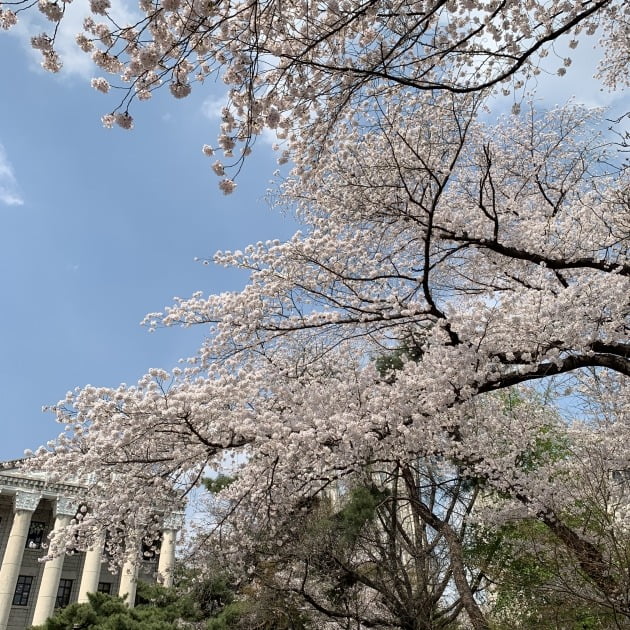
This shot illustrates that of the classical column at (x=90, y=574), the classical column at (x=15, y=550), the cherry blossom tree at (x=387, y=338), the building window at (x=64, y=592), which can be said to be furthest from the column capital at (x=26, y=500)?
the cherry blossom tree at (x=387, y=338)

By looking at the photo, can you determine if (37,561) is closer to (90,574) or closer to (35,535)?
(90,574)

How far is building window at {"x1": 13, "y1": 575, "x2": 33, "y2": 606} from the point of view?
75.9 feet

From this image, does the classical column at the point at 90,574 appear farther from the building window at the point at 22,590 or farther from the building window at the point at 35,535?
the building window at the point at 35,535

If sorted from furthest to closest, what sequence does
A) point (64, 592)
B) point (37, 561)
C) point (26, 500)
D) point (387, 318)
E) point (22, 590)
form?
point (64, 592), point (22, 590), point (26, 500), point (37, 561), point (387, 318)

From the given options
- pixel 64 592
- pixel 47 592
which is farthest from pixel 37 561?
pixel 64 592

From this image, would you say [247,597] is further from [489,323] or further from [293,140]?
[293,140]

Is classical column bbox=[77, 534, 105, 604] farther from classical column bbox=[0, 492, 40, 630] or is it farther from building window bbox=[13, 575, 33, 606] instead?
classical column bbox=[0, 492, 40, 630]

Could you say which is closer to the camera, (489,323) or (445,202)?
(489,323)

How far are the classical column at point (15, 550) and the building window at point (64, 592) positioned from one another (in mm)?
2721

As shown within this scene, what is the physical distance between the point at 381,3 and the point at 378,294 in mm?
4177

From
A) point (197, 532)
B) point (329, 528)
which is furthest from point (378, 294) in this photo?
point (197, 532)

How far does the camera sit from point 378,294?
304 inches

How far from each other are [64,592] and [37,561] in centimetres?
343

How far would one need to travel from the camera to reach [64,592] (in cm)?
2472
